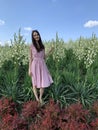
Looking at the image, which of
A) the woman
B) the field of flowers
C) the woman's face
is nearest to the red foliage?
the field of flowers

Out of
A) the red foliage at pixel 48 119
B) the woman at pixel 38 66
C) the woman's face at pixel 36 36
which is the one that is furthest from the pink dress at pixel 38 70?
the red foliage at pixel 48 119

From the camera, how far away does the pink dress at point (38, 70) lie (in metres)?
7.84

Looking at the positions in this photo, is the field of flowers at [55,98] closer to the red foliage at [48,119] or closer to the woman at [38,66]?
the red foliage at [48,119]

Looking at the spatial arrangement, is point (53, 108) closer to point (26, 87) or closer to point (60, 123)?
point (60, 123)

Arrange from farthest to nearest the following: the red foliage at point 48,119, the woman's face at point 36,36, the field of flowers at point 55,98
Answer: the woman's face at point 36,36 → the field of flowers at point 55,98 → the red foliage at point 48,119

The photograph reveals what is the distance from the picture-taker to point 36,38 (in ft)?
25.5

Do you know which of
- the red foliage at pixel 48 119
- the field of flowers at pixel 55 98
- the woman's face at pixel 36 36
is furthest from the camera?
the woman's face at pixel 36 36

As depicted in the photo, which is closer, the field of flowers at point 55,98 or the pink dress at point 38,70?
the field of flowers at point 55,98

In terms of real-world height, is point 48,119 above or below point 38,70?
below

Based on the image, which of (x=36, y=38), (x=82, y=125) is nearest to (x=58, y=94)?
(x=36, y=38)

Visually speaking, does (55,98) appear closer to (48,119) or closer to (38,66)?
(38,66)

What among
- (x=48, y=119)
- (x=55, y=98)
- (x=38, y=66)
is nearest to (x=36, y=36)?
(x=38, y=66)

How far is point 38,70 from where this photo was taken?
25.8 feet

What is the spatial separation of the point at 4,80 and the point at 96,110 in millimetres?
3378
